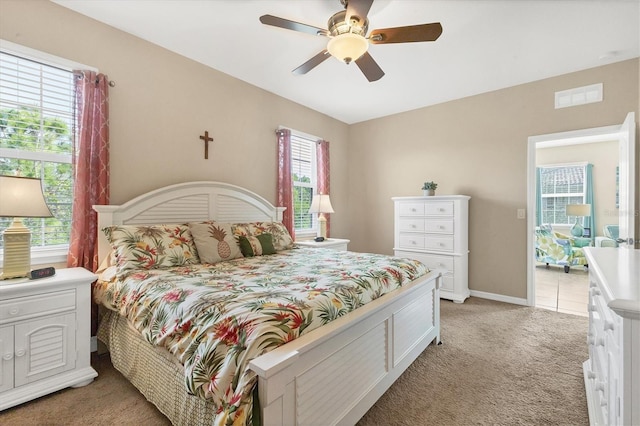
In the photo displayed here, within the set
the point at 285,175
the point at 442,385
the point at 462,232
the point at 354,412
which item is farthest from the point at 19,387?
the point at 462,232

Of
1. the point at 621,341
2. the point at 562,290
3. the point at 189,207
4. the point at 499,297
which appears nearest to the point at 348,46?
the point at 621,341

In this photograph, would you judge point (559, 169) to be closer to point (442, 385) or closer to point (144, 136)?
point (442, 385)

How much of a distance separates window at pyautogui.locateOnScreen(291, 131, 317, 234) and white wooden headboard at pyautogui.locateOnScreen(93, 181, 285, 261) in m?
0.61

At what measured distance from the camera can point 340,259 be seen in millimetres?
2598

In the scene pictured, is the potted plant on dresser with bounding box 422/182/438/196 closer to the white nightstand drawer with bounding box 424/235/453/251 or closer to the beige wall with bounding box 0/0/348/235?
the white nightstand drawer with bounding box 424/235/453/251

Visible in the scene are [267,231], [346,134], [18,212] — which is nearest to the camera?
[18,212]

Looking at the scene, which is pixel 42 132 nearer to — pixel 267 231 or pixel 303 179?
pixel 267 231

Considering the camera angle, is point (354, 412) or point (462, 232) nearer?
point (354, 412)

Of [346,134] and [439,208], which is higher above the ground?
[346,134]

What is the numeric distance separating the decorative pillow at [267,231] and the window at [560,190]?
20.7 feet

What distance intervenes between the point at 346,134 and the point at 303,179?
1408mm

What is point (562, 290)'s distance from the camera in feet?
14.3

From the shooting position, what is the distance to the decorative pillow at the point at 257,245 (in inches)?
111

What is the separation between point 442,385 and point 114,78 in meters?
3.58
